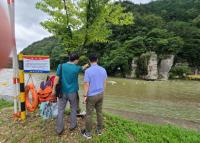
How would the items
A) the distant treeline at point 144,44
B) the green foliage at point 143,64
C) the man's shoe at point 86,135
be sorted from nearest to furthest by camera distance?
the man's shoe at point 86,135, the green foliage at point 143,64, the distant treeline at point 144,44

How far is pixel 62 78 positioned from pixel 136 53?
57.1 meters

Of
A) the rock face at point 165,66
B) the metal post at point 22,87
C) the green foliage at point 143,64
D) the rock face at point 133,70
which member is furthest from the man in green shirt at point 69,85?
the rock face at point 133,70

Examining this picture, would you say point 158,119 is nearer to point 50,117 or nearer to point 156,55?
point 50,117

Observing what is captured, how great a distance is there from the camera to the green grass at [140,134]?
560cm

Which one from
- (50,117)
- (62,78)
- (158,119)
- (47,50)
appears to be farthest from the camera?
(47,50)

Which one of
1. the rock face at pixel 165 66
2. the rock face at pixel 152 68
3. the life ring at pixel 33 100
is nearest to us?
the life ring at pixel 33 100

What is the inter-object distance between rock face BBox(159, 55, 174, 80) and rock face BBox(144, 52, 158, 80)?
1.47 meters

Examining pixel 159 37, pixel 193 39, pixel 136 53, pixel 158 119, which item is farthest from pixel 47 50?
pixel 158 119

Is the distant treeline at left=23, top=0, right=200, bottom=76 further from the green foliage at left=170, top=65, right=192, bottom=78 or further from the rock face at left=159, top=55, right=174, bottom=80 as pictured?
the green foliage at left=170, top=65, right=192, bottom=78

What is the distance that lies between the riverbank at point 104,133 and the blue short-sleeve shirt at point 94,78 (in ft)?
2.80

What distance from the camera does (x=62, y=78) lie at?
5.68 meters

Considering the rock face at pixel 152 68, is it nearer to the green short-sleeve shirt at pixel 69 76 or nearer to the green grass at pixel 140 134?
the green grass at pixel 140 134

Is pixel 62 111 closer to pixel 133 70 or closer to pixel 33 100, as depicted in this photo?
pixel 33 100

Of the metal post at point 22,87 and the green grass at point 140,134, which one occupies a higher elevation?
the metal post at point 22,87
